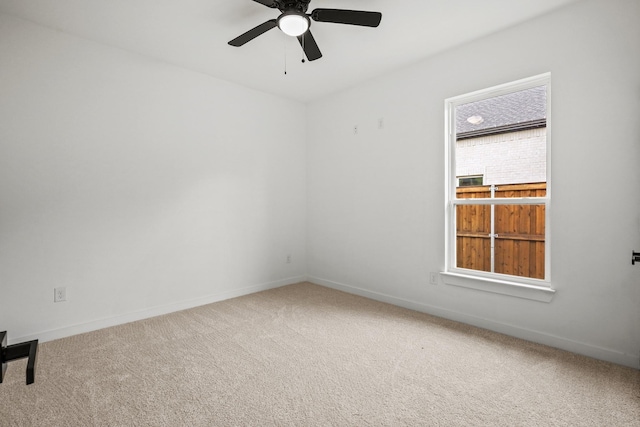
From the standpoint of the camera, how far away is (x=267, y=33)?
2.86 metres

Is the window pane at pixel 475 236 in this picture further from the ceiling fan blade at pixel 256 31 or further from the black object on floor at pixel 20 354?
the black object on floor at pixel 20 354

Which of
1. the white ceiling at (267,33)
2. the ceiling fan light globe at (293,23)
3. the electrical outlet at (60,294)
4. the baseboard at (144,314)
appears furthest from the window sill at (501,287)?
the electrical outlet at (60,294)

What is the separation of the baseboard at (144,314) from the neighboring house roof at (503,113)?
2908mm

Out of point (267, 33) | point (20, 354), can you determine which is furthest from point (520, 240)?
point (20, 354)

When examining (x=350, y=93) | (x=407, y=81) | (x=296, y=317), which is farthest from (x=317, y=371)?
(x=350, y=93)

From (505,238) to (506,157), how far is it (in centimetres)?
123

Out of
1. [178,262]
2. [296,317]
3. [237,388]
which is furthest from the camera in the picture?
[178,262]

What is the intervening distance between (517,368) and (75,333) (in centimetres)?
347

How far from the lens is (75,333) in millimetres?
2854

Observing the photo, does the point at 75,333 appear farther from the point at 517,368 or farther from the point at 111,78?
the point at 517,368

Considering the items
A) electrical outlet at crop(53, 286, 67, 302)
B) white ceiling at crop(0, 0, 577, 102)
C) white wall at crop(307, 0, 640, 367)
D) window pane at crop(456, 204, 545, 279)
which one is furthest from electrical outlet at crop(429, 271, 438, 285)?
electrical outlet at crop(53, 286, 67, 302)

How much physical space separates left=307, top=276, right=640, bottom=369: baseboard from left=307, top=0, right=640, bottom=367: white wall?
1 cm

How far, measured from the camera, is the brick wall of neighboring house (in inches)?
110

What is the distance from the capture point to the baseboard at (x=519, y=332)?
Result: 2.31 m
